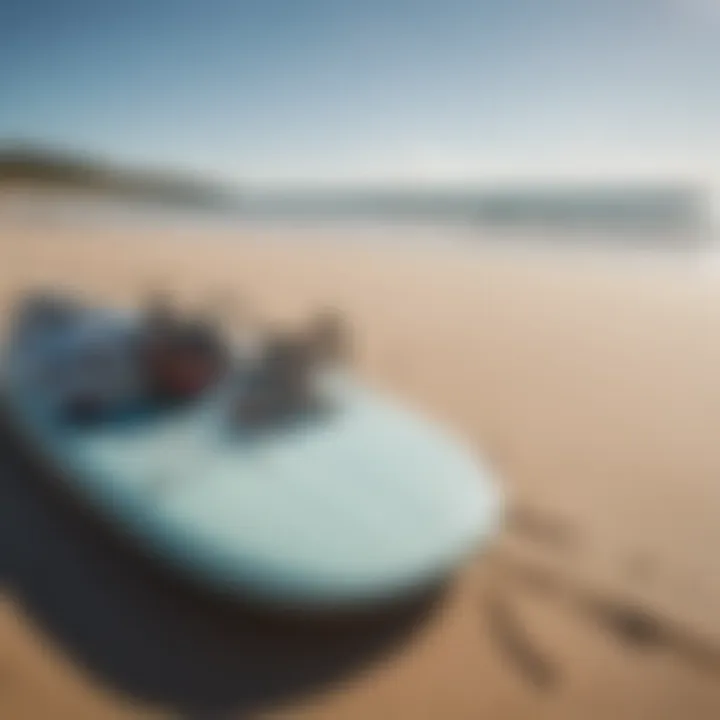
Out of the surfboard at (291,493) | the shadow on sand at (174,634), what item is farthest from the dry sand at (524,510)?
the surfboard at (291,493)

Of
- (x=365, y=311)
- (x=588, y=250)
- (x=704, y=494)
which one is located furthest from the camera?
(x=588, y=250)

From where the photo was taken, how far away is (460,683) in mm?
1918

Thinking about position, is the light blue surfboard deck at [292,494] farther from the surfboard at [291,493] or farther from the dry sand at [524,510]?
the dry sand at [524,510]

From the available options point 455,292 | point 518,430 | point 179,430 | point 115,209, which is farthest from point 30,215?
point 518,430

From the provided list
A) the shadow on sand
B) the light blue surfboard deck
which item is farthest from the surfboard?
the shadow on sand

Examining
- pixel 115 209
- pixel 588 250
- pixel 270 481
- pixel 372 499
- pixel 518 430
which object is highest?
pixel 115 209

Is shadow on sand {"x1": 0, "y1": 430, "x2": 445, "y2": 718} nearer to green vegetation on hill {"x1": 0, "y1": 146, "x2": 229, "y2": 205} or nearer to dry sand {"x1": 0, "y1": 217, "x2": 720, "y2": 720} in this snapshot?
dry sand {"x1": 0, "y1": 217, "x2": 720, "y2": 720}

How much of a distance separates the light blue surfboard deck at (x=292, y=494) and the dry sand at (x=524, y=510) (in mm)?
241

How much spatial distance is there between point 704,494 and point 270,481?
1544mm

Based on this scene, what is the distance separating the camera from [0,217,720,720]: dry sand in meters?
1.87

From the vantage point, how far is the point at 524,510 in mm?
2406

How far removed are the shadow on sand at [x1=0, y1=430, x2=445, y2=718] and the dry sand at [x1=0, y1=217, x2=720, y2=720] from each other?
0.04ft

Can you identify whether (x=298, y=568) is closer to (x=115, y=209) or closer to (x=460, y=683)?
Answer: (x=460, y=683)

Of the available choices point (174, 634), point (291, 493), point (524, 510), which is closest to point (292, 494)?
point (291, 493)
